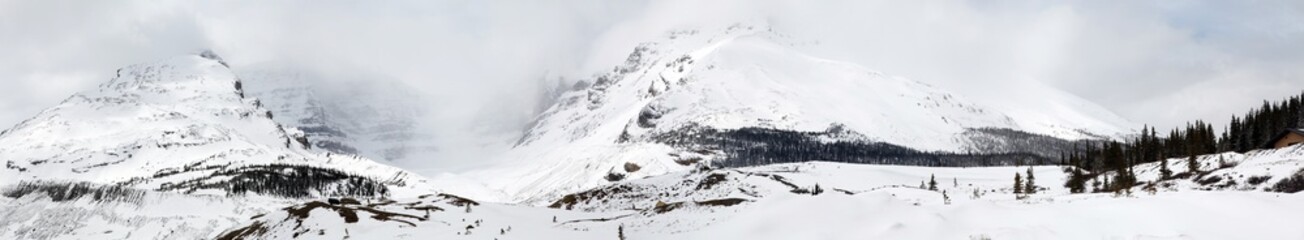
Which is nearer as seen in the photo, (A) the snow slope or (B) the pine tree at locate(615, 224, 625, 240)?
(A) the snow slope

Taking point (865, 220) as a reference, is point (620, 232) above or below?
below

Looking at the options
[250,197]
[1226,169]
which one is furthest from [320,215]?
[250,197]

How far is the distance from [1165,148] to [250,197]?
167 m

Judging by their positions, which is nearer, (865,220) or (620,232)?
(865,220)

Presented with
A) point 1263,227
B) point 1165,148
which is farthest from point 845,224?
point 1165,148

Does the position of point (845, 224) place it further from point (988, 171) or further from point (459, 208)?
point (988, 171)

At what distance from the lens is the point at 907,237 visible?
984 inches

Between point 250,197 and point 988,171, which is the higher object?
point 988,171

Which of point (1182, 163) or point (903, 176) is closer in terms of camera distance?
point (1182, 163)

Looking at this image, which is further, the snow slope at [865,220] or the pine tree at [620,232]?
the pine tree at [620,232]

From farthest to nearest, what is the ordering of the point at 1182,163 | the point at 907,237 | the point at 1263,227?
the point at 1182,163 → the point at 907,237 → the point at 1263,227

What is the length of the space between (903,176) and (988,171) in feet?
48.0

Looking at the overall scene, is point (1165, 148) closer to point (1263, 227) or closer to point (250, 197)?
point (1263, 227)

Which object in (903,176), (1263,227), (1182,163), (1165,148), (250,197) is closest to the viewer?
(1263,227)
